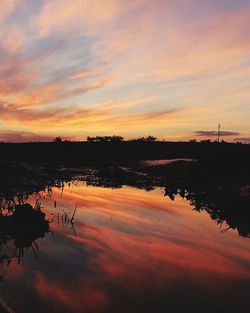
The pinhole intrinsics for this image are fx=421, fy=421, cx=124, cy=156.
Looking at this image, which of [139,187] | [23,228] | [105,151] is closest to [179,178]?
[139,187]

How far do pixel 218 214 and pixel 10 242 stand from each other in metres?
6.01

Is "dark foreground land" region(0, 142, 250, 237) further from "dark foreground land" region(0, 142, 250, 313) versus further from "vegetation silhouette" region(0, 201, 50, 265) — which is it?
"vegetation silhouette" region(0, 201, 50, 265)

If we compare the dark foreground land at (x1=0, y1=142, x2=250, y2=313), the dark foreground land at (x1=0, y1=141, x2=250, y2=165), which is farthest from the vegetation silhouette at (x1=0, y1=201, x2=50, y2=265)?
the dark foreground land at (x1=0, y1=141, x2=250, y2=165)

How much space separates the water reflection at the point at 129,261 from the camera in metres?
4.89

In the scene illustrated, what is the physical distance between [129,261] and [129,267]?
1.05ft

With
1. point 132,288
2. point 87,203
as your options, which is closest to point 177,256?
point 132,288

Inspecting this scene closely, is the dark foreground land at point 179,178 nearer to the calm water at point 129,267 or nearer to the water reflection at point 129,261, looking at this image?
the water reflection at point 129,261

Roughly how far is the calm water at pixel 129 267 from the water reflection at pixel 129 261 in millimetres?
12

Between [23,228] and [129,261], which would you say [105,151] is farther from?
[129,261]

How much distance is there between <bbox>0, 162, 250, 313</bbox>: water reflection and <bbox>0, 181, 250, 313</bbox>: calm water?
1cm

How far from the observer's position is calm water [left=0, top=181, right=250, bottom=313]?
4.84m

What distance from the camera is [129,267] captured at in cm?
613

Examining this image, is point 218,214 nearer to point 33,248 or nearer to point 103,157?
point 33,248

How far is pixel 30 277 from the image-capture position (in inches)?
219
